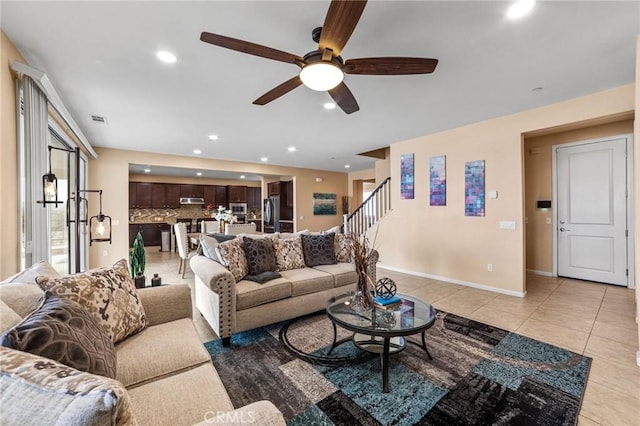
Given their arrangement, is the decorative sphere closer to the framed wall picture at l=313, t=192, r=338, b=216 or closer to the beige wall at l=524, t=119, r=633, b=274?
the beige wall at l=524, t=119, r=633, b=274

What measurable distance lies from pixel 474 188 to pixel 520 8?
113 inches

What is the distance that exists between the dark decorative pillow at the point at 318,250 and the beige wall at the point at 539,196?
13.0 ft

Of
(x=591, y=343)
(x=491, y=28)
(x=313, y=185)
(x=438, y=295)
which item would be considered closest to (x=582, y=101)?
(x=491, y=28)

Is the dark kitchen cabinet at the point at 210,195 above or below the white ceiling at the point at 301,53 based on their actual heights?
below

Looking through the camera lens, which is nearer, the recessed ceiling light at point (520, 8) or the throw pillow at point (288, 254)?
Answer: the recessed ceiling light at point (520, 8)

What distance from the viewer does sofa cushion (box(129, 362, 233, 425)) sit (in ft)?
3.42

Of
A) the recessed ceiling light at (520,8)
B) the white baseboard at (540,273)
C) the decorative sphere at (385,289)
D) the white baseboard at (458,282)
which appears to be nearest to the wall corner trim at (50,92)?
the decorative sphere at (385,289)

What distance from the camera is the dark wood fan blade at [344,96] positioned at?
7.60ft

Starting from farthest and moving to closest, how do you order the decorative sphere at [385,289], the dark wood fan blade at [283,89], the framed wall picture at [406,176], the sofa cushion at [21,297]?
1. the framed wall picture at [406,176]
2. the decorative sphere at [385,289]
3. the dark wood fan blade at [283,89]
4. the sofa cushion at [21,297]

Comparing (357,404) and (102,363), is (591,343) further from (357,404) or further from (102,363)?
(102,363)

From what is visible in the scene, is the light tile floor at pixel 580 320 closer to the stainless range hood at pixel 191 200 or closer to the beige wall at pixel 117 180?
the beige wall at pixel 117 180

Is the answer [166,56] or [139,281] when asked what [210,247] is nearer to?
[139,281]

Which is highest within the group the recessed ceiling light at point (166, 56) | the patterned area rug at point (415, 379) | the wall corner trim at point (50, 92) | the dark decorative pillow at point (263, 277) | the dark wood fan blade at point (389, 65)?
the recessed ceiling light at point (166, 56)

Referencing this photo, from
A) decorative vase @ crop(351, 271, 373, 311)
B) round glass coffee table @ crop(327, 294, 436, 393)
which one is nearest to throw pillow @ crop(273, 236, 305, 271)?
round glass coffee table @ crop(327, 294, 436, 393)
